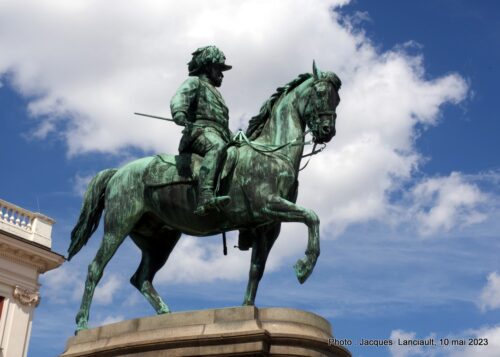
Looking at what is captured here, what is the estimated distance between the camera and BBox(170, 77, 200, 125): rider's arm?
11500 millimetres

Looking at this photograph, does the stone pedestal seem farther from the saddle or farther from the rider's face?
the rider's face

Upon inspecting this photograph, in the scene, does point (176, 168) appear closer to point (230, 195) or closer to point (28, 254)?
point (230, 195)

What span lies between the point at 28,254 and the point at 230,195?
2266 cm

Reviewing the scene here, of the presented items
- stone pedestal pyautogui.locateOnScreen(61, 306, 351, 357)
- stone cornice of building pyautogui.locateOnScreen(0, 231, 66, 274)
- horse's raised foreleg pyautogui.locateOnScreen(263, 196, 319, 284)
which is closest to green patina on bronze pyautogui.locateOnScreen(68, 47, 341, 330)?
horse's raised foreleg pyautogui.locateOnScreen(263, 196, 319, 284)

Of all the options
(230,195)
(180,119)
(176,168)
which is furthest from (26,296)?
(230,195)

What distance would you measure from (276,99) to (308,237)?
8.98 feet

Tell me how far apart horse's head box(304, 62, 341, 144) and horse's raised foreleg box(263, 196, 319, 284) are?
4.25ft

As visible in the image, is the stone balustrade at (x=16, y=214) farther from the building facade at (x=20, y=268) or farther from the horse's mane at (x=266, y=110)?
the horse's mane at (x=266, y=110)

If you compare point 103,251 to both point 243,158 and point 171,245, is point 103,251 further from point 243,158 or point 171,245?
point 243,158

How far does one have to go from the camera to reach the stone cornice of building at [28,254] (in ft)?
101

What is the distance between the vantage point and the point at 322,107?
11359 millimetres

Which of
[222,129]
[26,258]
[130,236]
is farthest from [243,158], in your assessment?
[26,258]

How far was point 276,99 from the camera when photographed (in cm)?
1209

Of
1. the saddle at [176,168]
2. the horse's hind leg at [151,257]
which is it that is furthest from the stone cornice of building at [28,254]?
the saddle at [176,168]
